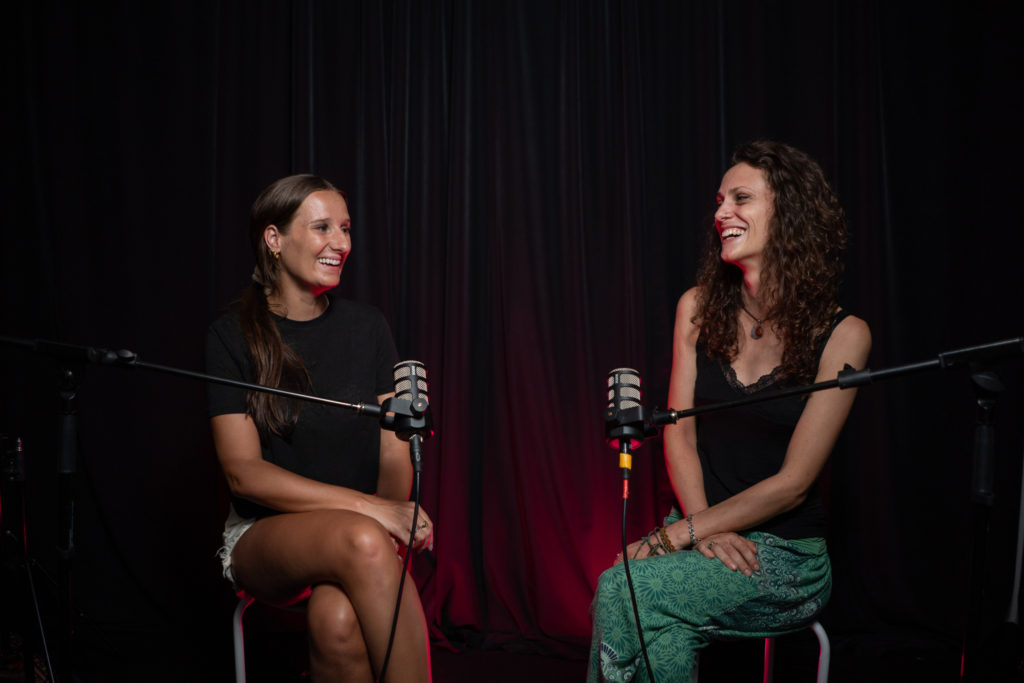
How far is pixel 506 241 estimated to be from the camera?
11.1ft

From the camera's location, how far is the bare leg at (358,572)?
1.88m

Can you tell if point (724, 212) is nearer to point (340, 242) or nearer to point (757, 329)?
point (757, 329)

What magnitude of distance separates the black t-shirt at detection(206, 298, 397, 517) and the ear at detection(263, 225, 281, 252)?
21 centimetres

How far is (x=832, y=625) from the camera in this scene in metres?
3.25

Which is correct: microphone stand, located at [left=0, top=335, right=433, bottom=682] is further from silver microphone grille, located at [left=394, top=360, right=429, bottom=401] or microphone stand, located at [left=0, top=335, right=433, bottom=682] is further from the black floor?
the black floor

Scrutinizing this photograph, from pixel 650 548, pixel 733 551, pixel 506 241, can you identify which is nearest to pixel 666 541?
pixel 650 548

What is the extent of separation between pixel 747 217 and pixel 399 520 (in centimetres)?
122

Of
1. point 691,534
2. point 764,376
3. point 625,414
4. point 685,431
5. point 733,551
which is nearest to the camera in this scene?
point 625,414

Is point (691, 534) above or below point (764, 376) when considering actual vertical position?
below

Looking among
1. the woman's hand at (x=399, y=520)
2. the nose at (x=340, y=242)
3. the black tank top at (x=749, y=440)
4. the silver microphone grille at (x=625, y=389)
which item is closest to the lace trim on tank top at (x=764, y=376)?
the black tank top at (x=749, y=440)

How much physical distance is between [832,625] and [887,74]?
2.14 m

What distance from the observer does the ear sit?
240cm

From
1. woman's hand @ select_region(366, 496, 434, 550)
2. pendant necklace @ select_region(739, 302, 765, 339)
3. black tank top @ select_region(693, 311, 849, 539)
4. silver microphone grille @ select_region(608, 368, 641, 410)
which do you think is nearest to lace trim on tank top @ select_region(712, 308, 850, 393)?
black tank top @ select_region(693, 311, 849, 539)

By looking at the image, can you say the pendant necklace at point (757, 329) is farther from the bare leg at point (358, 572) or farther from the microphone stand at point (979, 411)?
the bare leg at point (358, 572)
